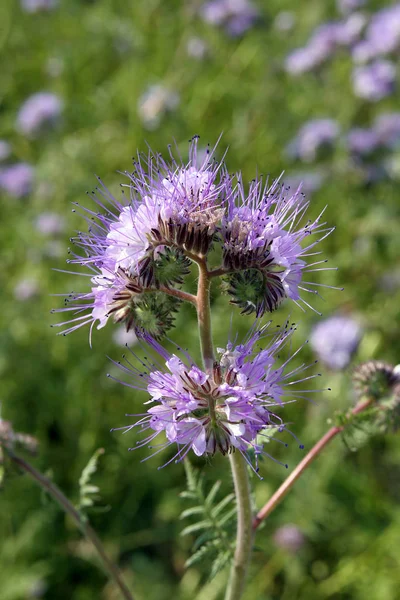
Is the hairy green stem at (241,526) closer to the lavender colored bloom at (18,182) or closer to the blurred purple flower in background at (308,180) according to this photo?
the blurred purple flower in background at (308,180)

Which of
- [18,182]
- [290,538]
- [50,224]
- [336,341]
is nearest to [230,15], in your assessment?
[18,182]

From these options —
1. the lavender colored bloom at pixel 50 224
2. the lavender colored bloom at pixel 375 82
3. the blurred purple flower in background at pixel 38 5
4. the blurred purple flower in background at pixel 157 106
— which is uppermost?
the blurred purple flower in background at pixel 38 5

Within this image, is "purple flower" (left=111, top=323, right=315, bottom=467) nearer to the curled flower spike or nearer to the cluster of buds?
the cluster of buds

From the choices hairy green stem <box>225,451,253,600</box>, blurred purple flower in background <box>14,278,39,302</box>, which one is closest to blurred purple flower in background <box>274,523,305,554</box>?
hairy green stem <box>225,451,253,600</box>

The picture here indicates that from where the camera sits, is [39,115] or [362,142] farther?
[39,115]

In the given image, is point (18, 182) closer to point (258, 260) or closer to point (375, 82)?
point (375, 82)

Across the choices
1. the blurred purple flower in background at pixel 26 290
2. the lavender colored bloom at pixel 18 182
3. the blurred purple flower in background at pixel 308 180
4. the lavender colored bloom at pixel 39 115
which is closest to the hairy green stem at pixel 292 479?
the blurred purple flower in background at pixel 26 290
